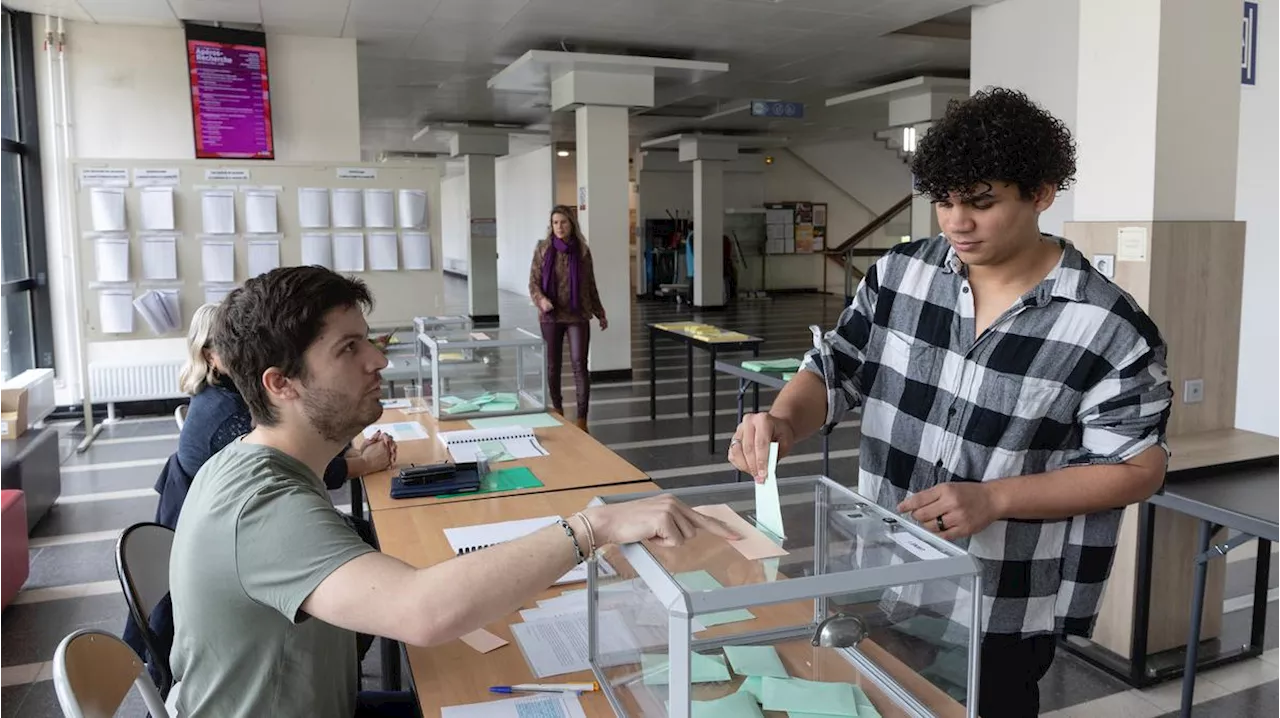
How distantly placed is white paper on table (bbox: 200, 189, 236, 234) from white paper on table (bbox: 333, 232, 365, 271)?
0.76 metres

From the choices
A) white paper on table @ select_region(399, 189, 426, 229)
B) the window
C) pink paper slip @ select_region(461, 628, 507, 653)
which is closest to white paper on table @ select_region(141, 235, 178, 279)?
the window

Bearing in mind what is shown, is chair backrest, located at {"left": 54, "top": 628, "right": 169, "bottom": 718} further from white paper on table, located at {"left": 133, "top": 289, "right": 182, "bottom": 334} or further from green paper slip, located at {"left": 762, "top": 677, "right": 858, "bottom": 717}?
white paper on table, located at {"left": 133, "top": 289, "right": 182, "bottom": 334}

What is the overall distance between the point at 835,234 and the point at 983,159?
18391 millimetres

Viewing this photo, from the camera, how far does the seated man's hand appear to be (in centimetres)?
121

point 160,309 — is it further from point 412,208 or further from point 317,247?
point 412,208

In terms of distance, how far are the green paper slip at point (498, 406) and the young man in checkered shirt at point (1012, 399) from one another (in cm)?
225

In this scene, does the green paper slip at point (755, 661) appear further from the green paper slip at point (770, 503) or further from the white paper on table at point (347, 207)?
the white paper on table at point (347, 207)

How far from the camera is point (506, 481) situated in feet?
9.11

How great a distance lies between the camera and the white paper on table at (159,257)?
6566 mm

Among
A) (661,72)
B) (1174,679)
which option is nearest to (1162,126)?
(1174,679)

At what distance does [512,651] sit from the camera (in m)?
1.68

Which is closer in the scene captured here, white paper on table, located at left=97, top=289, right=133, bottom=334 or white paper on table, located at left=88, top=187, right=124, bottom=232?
white paper on table, located at left=88, top=187, right=124, bottom=232

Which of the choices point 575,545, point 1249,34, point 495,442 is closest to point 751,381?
point 495,442

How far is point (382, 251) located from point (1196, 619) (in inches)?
240
